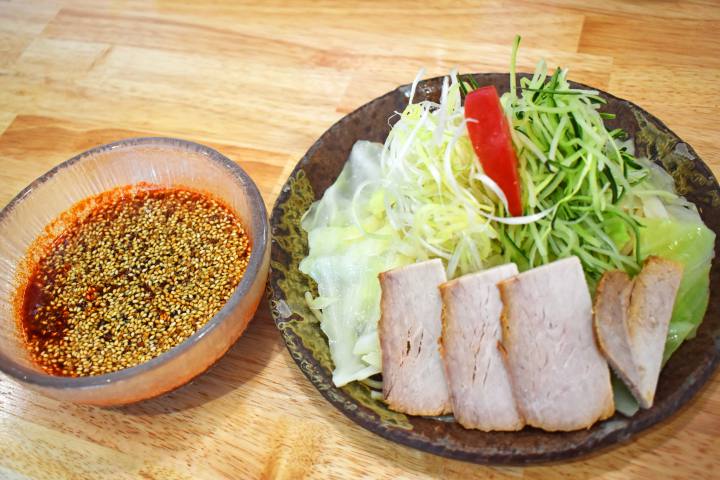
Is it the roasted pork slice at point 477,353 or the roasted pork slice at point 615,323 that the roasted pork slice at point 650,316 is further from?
the roasted pork slice at point 477,353

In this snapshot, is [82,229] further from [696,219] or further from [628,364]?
[696,219]

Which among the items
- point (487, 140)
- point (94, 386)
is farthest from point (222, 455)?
point (487, 140)

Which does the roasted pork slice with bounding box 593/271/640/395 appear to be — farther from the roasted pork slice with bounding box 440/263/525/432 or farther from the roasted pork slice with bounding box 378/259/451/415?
the roasted pork slice with bounding box 378/259/451/415

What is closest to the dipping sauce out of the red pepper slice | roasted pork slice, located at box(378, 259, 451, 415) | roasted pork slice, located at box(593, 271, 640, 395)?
roasted pork slice, located at box(378, 259, 451, 415)

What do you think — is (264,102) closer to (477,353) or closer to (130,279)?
(130,279)

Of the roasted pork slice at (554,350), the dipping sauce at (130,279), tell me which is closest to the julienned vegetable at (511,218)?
the roasted pork slice at (554,350)

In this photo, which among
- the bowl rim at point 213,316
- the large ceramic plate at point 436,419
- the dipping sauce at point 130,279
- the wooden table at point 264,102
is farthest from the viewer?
the dipping sauce at point 130,279

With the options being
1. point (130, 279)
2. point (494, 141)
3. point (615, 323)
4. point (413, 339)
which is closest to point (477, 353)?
point (413, 339)
